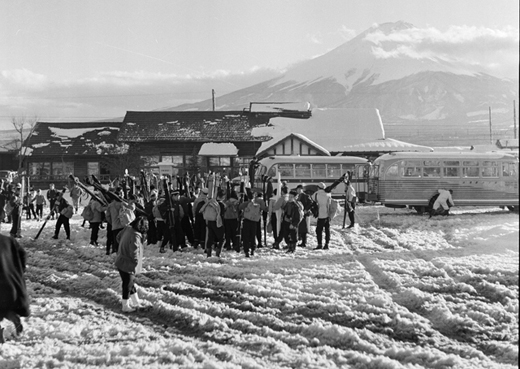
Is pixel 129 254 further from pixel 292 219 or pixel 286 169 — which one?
pixel 286 169

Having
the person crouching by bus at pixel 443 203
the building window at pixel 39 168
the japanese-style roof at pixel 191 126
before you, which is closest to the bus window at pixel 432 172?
the person crouching by bus at pixel 443 203

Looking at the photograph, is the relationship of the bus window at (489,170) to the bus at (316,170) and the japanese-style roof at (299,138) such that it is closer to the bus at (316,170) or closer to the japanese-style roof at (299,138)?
the bus at (316,170)

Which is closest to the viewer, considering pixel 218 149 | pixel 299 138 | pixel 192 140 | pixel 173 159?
pixel 299 138

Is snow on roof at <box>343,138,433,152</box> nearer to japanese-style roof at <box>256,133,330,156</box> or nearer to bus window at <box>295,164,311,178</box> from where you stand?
japanese-style roof at <box>256,133,330,156</box>

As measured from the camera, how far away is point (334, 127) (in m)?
46.6

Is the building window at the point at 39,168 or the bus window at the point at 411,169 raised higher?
the building window at the point at 39,168

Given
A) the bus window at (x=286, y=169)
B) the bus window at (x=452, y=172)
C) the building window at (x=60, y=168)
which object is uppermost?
the building window at (x=60, y=168)

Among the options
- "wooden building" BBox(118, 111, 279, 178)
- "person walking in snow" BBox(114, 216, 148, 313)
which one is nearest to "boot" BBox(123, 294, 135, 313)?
"person walking in snow" BBox(114, 216, 148, 313)

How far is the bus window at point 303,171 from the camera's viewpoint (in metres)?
26.8

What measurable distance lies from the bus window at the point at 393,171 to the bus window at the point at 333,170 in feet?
14.2

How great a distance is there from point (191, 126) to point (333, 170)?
805 inches

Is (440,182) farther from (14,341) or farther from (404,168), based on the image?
(14,341)

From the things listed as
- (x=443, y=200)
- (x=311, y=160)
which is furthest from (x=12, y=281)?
(x=311, y=160)

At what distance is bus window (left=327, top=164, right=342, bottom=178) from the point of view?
88.5 ft
